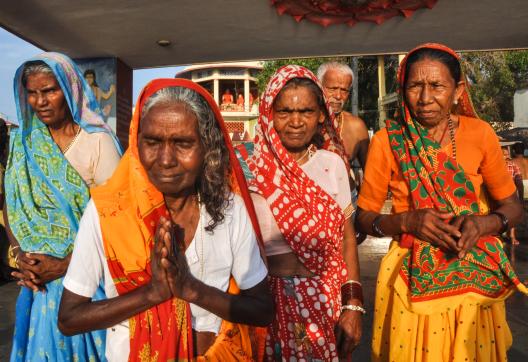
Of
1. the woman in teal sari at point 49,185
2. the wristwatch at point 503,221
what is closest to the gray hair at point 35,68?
the woman in teal sari at point 49,185

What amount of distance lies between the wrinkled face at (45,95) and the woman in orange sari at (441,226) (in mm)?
1622

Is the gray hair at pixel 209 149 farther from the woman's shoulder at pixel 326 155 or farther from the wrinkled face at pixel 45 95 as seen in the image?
the wrinkled face at pixel 45 95

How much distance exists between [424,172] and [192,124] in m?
1.14

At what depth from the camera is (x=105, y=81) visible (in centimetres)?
811

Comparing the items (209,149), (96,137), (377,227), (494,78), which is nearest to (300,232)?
(377,227)

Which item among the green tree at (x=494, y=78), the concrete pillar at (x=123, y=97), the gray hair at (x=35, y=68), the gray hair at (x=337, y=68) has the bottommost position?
the gray hair at (x=35, y=68)

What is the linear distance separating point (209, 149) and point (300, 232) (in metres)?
0.75

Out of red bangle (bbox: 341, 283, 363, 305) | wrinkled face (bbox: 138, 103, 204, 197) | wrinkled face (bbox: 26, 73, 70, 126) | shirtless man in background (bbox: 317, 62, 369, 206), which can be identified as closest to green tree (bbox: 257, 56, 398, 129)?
shirtless man in background (bbox: 317, 62, 369, 206)

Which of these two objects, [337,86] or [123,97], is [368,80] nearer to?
[123,97]

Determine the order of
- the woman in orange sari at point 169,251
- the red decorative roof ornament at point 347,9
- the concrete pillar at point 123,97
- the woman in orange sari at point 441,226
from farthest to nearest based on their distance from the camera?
the concrete pillar at point 123,97, the red decorative roof ornament at point 347,9, the woman in orange sari at point 441,226, the woman in orange sari at point 169,251

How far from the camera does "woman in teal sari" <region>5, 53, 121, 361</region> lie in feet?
7.04

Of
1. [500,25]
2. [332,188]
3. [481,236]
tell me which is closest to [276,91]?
[332,188]

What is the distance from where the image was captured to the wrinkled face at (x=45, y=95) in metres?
2.28

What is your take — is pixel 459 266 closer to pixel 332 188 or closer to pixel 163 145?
pixel 332 188
